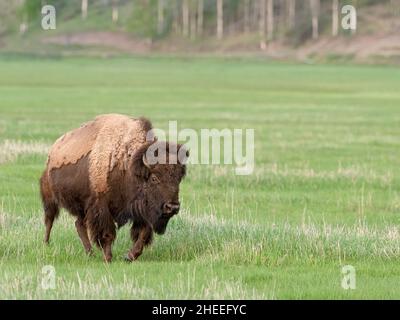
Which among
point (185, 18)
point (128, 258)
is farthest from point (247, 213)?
point (185, 18)

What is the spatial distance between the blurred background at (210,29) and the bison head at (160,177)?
320 ft

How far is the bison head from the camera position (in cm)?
1239

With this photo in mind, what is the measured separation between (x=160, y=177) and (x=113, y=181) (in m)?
0.89

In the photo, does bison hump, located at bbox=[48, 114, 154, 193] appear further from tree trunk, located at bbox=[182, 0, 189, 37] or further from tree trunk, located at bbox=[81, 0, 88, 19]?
tree trunk, located at bbox=[81, 0, 88, 19]

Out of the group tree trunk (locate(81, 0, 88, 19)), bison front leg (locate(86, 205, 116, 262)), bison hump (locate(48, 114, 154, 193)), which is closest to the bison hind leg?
bison hump (locate(48, 114, 154, 193))

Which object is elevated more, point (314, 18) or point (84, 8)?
point (84, 8)

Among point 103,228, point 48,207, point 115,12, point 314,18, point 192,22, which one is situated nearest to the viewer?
point 103,228

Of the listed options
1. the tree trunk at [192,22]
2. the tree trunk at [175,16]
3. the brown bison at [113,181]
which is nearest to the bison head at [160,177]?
the brown bison at [113,181]

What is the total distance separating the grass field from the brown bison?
43 cm

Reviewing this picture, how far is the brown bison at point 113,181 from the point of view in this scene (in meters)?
12.5

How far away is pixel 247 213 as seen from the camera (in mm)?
18297

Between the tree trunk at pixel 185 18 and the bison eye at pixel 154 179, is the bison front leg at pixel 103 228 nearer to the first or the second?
the bison eye at pixel 154 179

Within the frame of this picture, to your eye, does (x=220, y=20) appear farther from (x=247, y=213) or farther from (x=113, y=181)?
(x=113, y=181)
